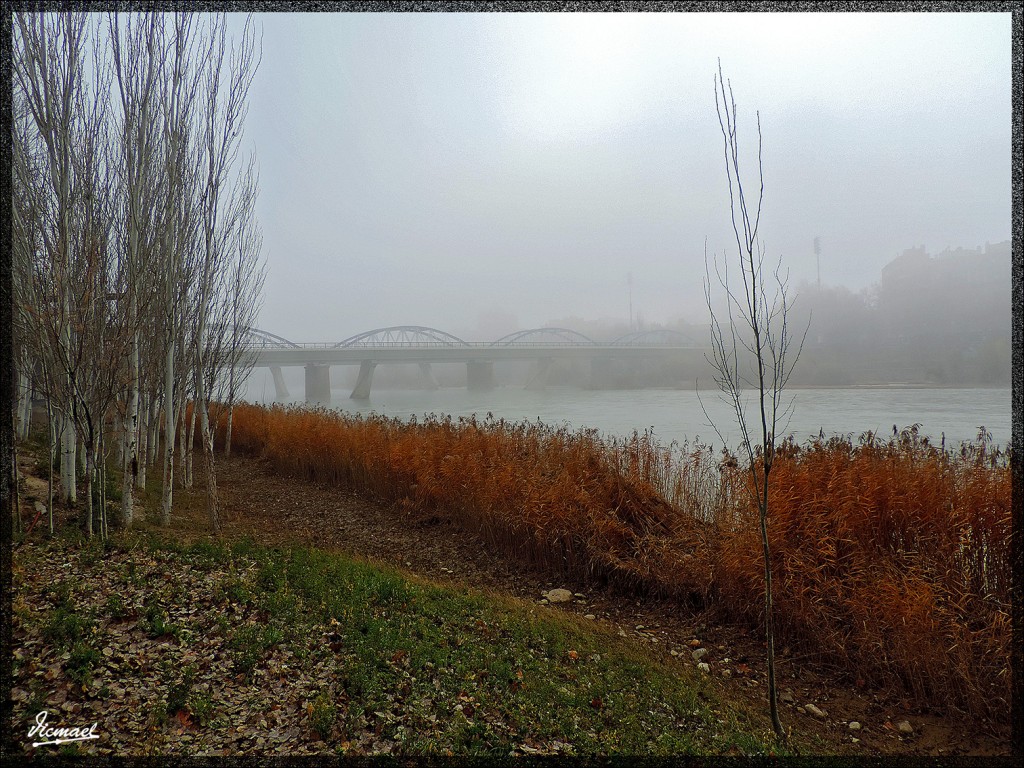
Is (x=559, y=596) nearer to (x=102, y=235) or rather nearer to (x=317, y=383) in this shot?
(x=102, y=235)

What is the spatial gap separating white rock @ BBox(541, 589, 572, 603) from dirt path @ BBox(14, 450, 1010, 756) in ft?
0.22

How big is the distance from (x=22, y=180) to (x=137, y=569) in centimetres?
391

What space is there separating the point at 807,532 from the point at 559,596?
2267 millimetres

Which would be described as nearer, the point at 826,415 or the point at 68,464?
the point at 68,464

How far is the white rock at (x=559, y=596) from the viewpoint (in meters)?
4.61

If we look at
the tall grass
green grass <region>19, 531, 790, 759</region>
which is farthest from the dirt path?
green grass <region>19, 531, 790, 759</region>

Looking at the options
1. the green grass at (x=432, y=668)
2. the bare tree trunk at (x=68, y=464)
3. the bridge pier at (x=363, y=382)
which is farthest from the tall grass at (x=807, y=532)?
the bridge pier at (x=363, y=382)

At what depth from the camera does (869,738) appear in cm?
272

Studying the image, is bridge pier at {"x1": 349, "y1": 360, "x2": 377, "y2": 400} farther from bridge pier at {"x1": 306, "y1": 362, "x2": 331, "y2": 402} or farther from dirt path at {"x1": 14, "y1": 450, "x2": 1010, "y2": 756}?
dirt path at {"x1": 14, "y1": 450, "x2": 1010, "y2": 756}

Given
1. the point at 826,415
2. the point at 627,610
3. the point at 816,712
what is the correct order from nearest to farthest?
the point at 816,712, the point at 627,610, the point at 826,415

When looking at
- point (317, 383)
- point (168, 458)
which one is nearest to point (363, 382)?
point (317, 383)

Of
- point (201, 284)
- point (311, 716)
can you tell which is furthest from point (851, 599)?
point (201, 284)

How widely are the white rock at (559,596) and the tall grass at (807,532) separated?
1.29 feet

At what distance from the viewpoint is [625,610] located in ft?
14.4
